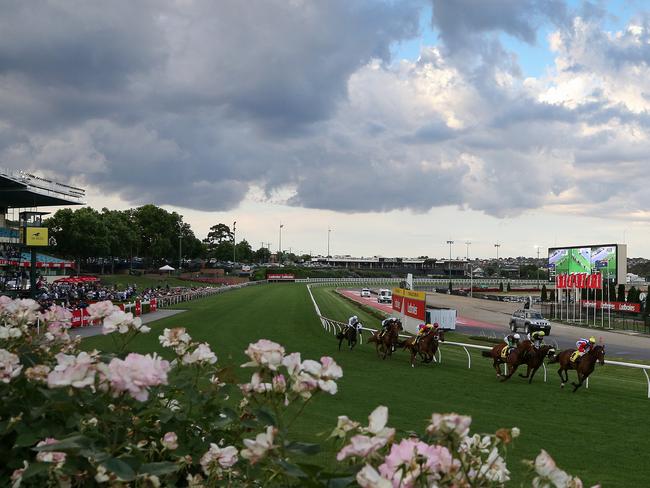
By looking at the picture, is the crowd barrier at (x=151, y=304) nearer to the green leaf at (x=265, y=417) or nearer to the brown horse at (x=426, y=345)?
the brown horse at (x=426, y=345)

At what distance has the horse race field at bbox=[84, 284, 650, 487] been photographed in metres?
7.47

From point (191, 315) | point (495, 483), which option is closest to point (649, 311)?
point (191, 315)

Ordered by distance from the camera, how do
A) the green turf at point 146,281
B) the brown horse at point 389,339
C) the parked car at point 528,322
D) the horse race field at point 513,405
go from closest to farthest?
the horse race field at point 513,405 < the brown horse at point 389,339 < the parked car at point 528,322 < the green turf at point 146,281

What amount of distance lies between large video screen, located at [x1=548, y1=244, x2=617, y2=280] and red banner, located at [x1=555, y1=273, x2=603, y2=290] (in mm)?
3122

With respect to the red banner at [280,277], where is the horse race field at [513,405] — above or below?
above

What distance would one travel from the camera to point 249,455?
184 cm

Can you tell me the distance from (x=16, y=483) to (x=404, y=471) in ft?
4.09

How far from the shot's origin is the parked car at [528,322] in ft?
99.5

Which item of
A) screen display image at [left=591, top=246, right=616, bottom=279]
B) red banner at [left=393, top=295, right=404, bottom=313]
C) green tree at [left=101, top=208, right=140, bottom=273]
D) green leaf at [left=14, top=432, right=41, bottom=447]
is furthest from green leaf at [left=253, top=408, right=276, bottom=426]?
green tree at [left=101, top=208, right=140, bottom=273]

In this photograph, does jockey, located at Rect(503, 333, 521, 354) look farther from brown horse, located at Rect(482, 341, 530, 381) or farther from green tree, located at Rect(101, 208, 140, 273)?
green tree, located at Rect(101, 208, 140, 273)

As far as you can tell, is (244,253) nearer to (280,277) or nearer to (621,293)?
(280,277)

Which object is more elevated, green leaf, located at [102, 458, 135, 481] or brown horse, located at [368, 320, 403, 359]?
green leaf, located at [102, 458, 135, 481]

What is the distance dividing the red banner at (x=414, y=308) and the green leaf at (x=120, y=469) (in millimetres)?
21597

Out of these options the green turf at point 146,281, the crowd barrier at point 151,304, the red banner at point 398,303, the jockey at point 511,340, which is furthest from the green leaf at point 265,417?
the green turf at point 146,281
